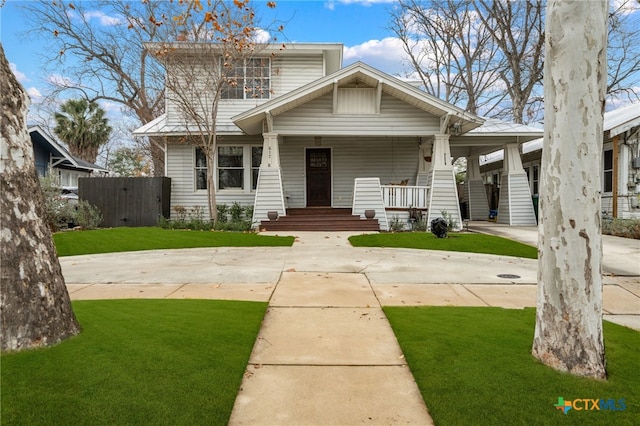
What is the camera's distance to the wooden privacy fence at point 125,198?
14.2m

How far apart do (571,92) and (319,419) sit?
264 cm

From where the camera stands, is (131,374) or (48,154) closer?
(131,374)

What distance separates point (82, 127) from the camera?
1187 inches

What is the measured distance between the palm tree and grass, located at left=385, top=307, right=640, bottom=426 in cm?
3315

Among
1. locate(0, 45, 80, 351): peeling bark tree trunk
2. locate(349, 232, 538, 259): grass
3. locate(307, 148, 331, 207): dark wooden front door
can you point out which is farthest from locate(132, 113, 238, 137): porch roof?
locate(0, 45, 80, 351): peeling bark tree trunk

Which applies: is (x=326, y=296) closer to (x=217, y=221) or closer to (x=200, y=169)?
(x=217, y=221)

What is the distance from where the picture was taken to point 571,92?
2.58 metres

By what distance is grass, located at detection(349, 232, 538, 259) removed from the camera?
891cm

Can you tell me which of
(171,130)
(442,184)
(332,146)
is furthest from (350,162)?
(171,130)

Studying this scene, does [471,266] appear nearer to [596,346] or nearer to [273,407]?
[596,346]

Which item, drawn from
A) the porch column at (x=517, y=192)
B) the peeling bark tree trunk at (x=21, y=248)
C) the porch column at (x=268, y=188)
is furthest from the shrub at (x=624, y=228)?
the peeling bark tree trunk at (x=21, y=248)

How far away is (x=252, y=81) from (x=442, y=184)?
27.3ft

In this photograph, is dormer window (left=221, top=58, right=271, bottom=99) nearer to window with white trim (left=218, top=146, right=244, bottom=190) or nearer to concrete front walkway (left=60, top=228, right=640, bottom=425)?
window with white trim (left=218, top=146, right=244, bottom=190)

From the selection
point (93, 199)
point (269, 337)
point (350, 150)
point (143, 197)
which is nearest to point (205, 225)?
point (143, 197)
